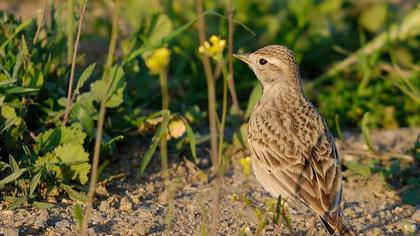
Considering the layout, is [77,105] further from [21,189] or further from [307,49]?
[307,49]

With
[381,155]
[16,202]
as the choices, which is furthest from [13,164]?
[381,155]

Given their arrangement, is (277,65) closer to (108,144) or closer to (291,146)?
(291,146)

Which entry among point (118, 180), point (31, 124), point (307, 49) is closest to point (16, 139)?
point (31, 124)

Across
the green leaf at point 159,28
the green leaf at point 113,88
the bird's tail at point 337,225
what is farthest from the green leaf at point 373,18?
the bird's tail at point 337,225

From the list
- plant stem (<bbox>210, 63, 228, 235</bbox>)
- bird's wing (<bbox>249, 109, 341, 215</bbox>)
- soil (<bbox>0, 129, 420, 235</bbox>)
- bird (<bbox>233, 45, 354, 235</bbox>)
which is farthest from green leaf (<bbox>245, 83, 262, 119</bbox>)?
plant stem (<bbox>210, 63, 228, 235</bbox>)

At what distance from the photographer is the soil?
6.00 m

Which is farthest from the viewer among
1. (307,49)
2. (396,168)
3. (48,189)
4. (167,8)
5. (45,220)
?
(307,49)

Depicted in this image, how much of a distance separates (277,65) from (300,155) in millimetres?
1133

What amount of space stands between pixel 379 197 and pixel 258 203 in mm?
1086

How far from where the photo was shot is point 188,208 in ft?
21.6

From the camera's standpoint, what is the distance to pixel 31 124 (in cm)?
692

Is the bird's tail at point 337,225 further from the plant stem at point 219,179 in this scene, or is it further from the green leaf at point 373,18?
the green leaf at point 373,18

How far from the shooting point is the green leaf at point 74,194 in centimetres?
627

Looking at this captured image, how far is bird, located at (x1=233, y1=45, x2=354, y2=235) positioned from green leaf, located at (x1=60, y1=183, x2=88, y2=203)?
1.32 meters
